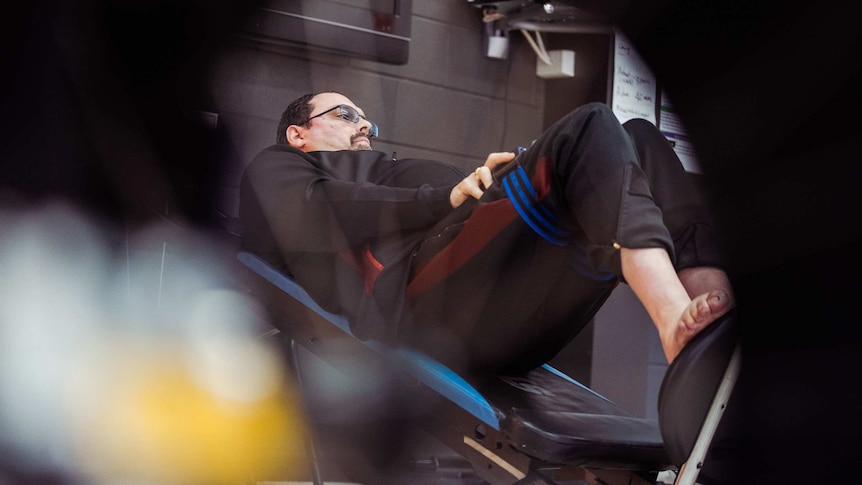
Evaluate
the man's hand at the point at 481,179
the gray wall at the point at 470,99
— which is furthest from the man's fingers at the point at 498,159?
the gray wall at the point at 470,99

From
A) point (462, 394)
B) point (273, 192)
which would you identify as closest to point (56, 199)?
point (273, 192)

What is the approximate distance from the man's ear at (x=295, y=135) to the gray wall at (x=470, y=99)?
21 centimetres

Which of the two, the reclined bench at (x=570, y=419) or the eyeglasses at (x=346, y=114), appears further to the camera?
the eyeglasses at (x=346, y=114)

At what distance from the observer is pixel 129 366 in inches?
68.9

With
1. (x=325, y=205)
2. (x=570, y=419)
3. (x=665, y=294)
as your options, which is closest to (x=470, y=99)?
(x=325, y=205)

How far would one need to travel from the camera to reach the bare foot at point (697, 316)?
2.89 feet

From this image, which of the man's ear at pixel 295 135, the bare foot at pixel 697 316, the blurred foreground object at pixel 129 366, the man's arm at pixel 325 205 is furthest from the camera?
the man's ear at pixel 295 135

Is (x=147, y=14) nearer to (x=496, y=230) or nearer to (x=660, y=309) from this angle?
(x=496, y=230)

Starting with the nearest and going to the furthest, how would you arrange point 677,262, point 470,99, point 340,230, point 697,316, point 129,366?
point 697,316 → point 677,262 → point 340,230 → point 129,366 → point 470,99

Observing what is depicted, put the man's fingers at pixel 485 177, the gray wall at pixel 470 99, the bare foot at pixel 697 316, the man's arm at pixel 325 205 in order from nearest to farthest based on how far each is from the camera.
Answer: the bare foot at pixel 697 316 → the man's fingers at pixel 485 177 → the man's arm at pixel 325 205 → the gray wall at pixel 470 99

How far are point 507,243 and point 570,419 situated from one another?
0.24 m

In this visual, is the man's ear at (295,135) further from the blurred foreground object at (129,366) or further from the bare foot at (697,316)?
the bare foot at (697,316)

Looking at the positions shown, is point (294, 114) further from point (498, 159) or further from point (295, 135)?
point (498, 159)

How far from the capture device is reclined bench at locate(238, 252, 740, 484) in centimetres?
92
